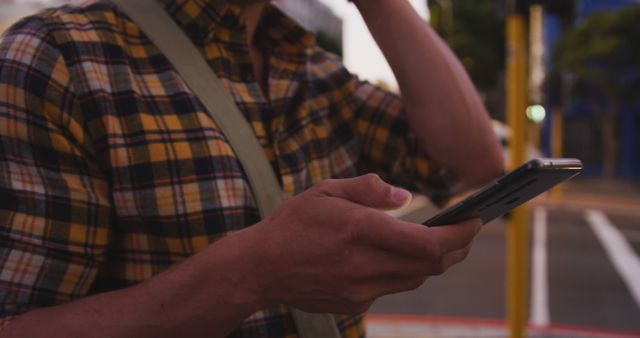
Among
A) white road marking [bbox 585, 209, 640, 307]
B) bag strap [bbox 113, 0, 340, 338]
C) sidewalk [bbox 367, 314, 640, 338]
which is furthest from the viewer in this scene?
white road marking [bbox 585, 209, 640, 307]

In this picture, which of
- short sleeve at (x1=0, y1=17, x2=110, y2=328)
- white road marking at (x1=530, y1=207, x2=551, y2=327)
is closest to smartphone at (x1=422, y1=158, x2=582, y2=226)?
short sleeve at (x1=0, y1=17, x2=110, y2=328)

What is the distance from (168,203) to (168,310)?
166 millimetres

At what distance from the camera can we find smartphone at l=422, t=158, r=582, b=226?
0.65 m

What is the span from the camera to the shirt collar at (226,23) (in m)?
0.98

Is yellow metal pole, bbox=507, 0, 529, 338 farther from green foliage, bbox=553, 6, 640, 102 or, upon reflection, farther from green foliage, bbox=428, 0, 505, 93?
green foliage, bbox=428, 0, 505, 93

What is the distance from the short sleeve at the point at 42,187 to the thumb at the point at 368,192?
347mm

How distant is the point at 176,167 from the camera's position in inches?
34.6

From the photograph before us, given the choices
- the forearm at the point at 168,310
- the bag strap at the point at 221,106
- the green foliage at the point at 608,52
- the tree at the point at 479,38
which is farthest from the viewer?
the tree at the point at 479,38

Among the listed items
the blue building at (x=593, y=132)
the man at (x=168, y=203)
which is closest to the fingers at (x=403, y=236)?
the man at (x=168, y=203)

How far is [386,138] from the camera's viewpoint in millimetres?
1294

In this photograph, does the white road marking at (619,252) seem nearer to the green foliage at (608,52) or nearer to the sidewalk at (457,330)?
the sidewalk at (457,330)

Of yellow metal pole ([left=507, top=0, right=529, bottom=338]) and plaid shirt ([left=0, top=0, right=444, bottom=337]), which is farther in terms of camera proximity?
yellow metal pole ([left=507, top=0, right=529, bottom=338])

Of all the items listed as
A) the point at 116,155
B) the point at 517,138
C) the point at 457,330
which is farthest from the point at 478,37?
the point at 116,155

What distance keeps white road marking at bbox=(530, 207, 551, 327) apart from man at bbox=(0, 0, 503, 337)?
14.1ft
